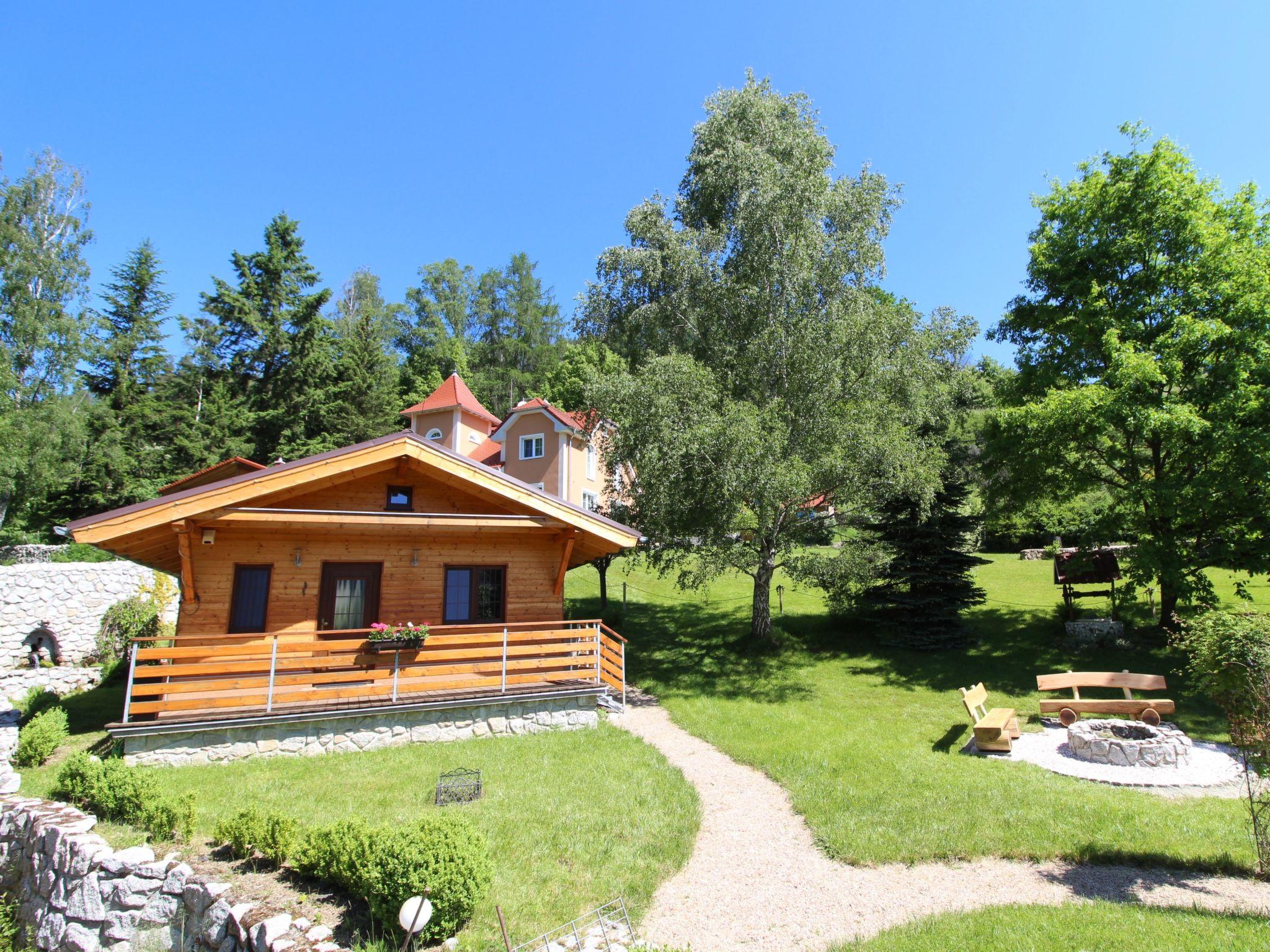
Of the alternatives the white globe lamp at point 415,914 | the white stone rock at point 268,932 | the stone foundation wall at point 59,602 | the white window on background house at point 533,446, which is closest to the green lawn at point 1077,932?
the white globe lamp at point 415,914

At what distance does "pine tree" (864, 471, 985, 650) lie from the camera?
18297mm

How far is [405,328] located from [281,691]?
52892 mm

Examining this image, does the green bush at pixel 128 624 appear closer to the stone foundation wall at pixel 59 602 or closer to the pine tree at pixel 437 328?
the stone foundation wall at pixel 59 602

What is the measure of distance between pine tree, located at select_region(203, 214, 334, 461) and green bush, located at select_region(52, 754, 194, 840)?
27.7m

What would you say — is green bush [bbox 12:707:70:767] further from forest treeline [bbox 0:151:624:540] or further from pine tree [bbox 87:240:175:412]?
pine tree [bbox 87:240:175:412]

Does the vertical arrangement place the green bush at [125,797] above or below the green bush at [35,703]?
below

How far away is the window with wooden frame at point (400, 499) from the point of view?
12.7 m

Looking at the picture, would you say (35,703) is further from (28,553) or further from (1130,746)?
(1130,746)

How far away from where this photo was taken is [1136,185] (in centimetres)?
1656

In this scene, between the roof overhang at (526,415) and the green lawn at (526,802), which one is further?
the roof overhang at (526,415)

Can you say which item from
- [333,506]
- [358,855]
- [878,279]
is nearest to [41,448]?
[333,506]

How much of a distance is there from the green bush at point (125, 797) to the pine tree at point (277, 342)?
27720 millimetres

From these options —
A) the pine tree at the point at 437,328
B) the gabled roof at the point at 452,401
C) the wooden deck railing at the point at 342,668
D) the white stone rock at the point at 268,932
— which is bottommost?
the white stone rock at the point at 268,932

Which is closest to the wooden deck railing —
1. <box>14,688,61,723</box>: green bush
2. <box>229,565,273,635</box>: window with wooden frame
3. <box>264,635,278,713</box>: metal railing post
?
<box>264,635,278,713</box>: metal railing post
